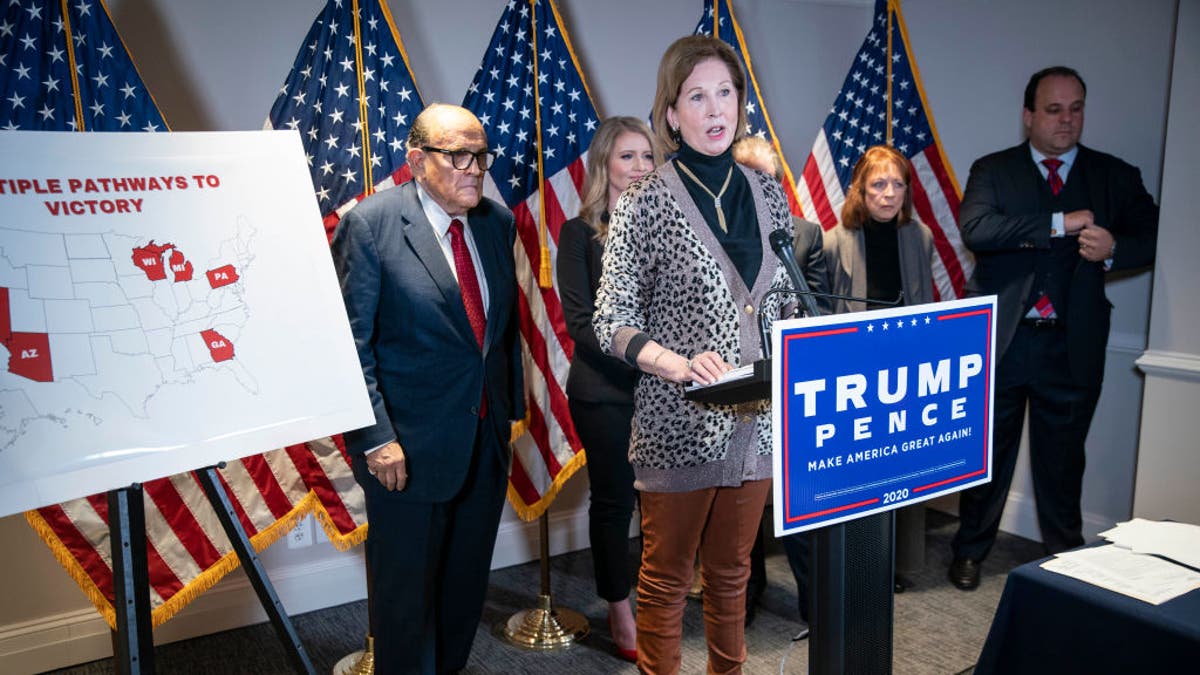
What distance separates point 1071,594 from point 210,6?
2900 millimetres

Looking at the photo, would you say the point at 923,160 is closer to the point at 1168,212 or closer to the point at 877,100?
the point at 877,100

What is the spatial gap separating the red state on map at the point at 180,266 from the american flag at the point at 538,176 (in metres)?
1.48

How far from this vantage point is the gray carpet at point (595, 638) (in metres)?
2.59

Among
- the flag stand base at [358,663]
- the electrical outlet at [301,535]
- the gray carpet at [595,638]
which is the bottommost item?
the gray carpet at [595,638]

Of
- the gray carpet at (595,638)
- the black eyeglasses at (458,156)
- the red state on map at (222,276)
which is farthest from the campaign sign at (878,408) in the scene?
the gray carpet at (595,638)

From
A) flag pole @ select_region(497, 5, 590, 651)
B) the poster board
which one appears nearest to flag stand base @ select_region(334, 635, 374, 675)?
flag pole @ select_region(497, 5, 590, 651)

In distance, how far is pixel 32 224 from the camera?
1411 mm

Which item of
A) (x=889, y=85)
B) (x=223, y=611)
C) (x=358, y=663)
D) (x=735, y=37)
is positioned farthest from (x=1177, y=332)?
(x=223, y=611)

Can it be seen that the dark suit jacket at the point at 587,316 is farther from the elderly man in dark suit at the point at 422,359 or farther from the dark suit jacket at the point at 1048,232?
the dark suit jacket at the point at 1048,232

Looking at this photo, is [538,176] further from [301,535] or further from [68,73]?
[301,535]

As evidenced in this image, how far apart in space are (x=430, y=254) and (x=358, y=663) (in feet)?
4.49

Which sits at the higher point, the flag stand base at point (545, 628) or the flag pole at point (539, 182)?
the flag pole at point (539, 182)

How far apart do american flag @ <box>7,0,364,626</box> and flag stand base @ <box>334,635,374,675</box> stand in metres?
0.39

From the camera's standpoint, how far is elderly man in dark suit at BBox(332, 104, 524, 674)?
2.00 metres
